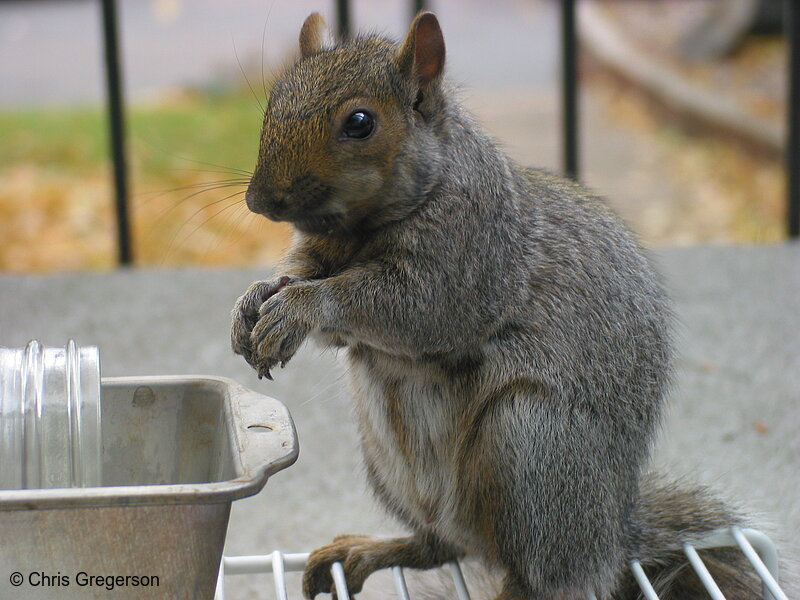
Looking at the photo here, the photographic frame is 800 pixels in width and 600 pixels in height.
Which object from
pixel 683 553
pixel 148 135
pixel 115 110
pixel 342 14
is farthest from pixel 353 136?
pixel 148 135

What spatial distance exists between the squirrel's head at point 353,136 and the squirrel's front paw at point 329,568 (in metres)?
0.46

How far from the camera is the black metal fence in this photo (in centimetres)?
269

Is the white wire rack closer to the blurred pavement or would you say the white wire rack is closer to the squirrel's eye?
the squirrel's eye

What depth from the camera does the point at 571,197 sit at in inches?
60.5

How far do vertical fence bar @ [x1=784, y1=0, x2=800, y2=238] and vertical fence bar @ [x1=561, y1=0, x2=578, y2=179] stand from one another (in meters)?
0.52

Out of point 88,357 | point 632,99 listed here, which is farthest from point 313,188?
point 632,99

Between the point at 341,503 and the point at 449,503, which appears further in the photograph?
the point at 341,503

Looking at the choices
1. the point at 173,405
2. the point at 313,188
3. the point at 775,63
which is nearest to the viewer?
the point at 313,188

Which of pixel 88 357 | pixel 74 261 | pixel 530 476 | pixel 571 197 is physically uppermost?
pixel 571 197

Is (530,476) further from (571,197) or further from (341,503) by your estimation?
(341,503)

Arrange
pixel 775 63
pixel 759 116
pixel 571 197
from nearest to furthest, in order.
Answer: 1. pixel 571 197
2. pixel 759 116
3. pixel 775 63

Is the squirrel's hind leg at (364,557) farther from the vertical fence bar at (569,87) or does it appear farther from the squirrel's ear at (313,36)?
the vertical fence bar at (569,87)

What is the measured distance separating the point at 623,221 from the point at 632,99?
3627 millimetres

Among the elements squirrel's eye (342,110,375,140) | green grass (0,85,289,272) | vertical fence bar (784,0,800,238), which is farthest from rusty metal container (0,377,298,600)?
green grass (0,85,289,272)
